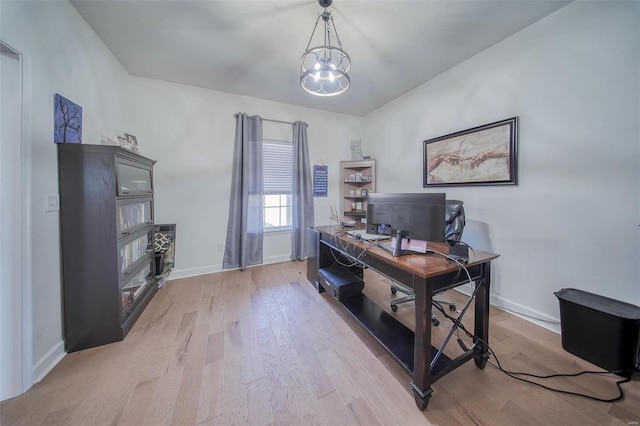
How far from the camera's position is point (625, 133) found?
1467mm

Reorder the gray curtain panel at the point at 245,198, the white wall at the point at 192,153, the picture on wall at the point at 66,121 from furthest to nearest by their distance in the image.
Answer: the gray curtain panel at the point at 245,198, the white wall at the point at 192,153, the picture on wall at the point at 66,121

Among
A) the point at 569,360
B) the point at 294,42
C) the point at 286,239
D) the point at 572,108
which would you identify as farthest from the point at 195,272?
Answer: the point at 572,108

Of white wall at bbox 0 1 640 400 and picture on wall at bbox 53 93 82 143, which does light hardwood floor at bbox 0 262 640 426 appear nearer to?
white wall at bbox 0 1 640 400

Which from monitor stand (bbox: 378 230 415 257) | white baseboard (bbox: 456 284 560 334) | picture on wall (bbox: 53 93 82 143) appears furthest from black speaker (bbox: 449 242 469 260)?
picture on wall (bbox: 53 93 82 143)

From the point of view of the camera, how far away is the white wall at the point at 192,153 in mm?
2670

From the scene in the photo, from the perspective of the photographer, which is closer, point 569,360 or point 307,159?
point 569,360

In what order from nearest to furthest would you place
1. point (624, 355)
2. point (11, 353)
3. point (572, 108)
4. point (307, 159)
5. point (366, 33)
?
point (11, 353), point (624, 355), point (572, 108), point (366, 33), point (307, 159)

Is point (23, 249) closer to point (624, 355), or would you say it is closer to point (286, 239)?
point (286, 239)

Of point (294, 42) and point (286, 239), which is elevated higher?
point (294, 42)

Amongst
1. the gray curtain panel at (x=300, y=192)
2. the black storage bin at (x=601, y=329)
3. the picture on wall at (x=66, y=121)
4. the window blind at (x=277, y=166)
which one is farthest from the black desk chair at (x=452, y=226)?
the picture on wall at (x=66, y=121)

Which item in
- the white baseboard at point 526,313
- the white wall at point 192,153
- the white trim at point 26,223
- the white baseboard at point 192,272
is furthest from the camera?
the white baseboard at point 192,272

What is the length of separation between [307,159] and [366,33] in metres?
1.89

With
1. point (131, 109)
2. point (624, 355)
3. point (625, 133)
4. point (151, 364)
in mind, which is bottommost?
point (151, 364)

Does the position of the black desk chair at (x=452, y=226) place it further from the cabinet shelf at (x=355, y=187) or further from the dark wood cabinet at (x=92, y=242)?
the dark wood cabinet at (x=92, y=242)
